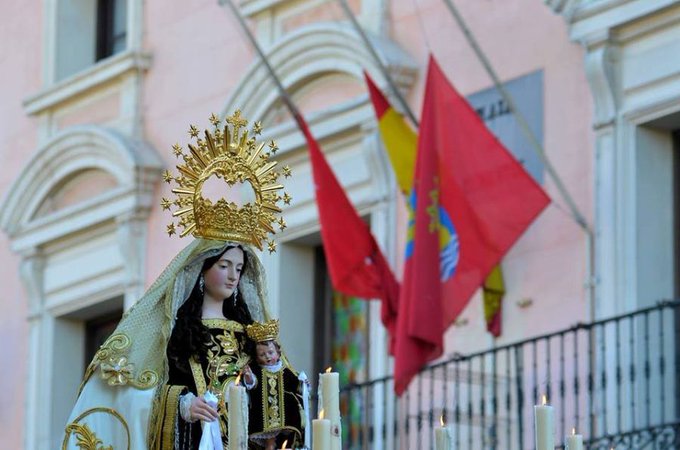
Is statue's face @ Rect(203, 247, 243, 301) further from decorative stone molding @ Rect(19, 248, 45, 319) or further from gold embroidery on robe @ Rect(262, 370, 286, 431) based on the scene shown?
decorative stone molding @ Rect(19, 248, 45, 319)

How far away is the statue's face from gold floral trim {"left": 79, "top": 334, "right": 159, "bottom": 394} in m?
0.36

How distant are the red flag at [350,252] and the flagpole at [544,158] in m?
1.17

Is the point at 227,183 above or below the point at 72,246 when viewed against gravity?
below

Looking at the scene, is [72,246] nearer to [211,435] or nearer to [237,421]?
[211,435]

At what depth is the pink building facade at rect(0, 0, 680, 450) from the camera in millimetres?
14648

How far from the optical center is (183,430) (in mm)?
9227

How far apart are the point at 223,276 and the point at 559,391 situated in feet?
17.7

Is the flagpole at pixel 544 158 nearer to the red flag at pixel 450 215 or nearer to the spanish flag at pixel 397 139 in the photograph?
the red flag at pixel 450 215

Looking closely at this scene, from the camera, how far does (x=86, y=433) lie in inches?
371

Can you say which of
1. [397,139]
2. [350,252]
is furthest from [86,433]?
[397,139]

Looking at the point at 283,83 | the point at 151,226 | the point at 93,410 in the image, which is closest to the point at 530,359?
the point at 283,83

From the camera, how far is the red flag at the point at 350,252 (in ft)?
51.0

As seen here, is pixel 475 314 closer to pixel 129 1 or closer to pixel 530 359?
pixel 530 359

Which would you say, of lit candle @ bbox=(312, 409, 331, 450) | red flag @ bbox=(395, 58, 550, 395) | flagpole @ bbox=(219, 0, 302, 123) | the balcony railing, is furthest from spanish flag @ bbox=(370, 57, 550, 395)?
lit candle @ bbox=(312, 409, 331, 450)
